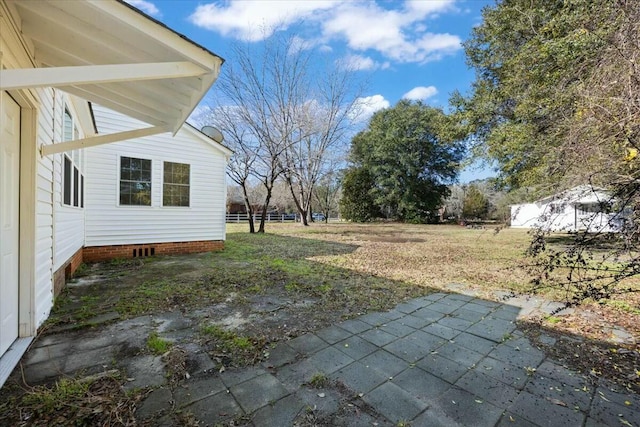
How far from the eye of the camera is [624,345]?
2.68 m

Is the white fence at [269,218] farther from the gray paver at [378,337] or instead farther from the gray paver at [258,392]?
the gray paver at [258,392]

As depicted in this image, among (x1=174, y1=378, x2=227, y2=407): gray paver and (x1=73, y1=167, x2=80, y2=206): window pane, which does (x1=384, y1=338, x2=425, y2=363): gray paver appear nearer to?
(x1=174, y1=378, x2=227, y2=407): gray paver

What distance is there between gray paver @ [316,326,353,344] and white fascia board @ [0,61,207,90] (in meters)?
2.50

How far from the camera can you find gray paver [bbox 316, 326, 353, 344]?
2742 millimetres

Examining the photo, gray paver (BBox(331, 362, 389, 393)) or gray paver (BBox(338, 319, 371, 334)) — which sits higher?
gray paver (BBox(331, 362, 389, 393))

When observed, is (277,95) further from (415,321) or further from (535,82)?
(415,321)

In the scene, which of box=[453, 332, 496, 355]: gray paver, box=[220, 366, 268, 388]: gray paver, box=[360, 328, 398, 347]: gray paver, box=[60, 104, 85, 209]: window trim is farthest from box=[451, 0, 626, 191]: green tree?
box=[60, 104, 85, 209]: window trim

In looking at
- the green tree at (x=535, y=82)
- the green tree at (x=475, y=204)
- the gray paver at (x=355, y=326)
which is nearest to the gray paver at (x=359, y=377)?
the gray paver at (x=355, y=326)

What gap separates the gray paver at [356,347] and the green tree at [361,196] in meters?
24.5

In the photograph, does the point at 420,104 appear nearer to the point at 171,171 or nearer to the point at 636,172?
the point at 171,171

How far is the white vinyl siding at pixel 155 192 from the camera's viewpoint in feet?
21.9

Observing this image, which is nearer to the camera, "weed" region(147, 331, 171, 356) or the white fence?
"weed" region(147, 331, 171, 356)

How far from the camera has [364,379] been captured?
2092 mm

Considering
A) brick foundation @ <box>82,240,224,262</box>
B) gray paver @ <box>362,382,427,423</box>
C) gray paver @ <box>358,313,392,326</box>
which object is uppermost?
brick foundation @ <box>82,240,224,262</box>
